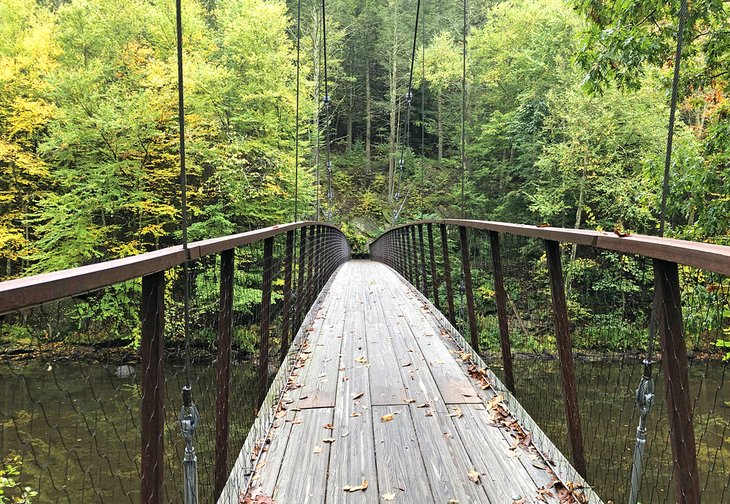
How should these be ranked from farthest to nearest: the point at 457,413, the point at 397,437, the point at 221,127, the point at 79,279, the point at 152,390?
the point at 221,127 → the point at 457,413 → the point at 397,437 → the point at 152,390 → the point at 79,279

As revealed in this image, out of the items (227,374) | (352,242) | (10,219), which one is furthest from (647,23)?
(352,242)

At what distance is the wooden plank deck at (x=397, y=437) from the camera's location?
55.1 inches

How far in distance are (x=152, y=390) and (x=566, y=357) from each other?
1237 millimetres

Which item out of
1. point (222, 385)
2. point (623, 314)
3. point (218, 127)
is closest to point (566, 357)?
point (623, 314)

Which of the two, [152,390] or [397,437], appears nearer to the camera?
[152,390]

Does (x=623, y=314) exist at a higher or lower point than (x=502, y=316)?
higher

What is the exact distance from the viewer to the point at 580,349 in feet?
5.90

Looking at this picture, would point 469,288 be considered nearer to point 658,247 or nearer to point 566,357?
point 566,357

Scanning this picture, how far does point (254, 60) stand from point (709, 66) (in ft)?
31.5

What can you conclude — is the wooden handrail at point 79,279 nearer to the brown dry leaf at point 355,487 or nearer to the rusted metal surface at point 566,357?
the brown dry leaf at point 355,487

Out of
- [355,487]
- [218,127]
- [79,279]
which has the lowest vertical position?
[355,487]

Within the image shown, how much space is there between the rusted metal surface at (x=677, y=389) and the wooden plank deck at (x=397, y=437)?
395mm

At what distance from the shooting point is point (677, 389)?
1.00m

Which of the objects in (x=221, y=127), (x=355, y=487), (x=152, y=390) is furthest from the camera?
(x=221, y=127)
